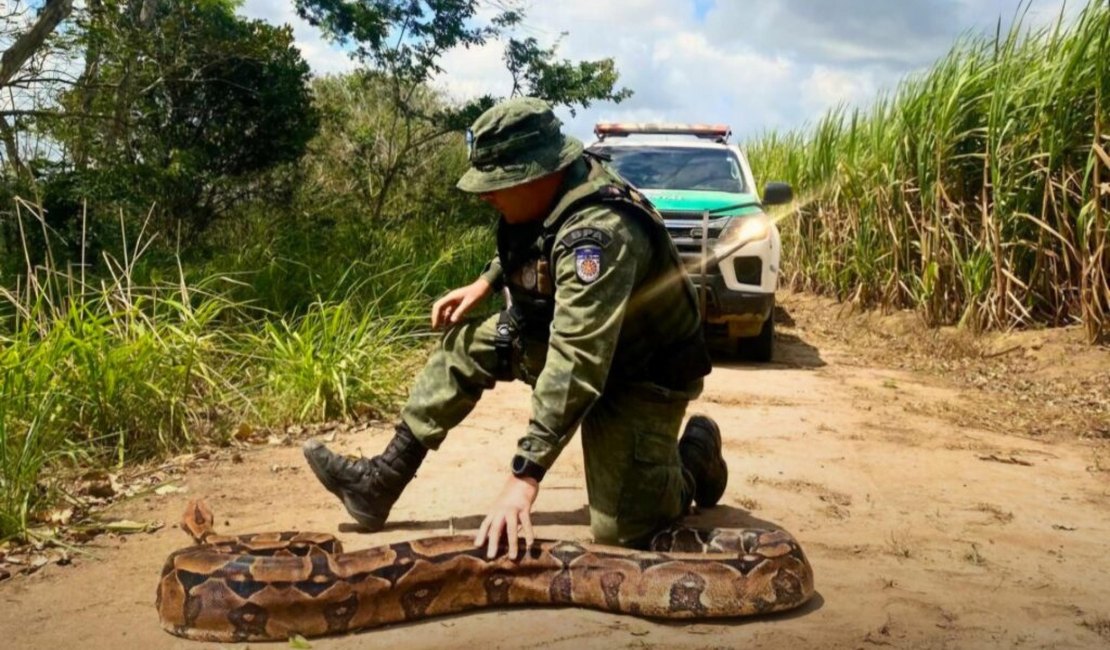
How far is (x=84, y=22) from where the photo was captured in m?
9.20

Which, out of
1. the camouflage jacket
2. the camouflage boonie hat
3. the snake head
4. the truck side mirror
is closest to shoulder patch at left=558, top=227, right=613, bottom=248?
the camouflage jacket

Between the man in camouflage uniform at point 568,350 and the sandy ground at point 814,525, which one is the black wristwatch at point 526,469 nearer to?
the man in camouflage uniform at point 568,350

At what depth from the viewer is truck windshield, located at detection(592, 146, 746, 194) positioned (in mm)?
9461

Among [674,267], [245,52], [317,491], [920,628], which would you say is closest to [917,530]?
[920,628]

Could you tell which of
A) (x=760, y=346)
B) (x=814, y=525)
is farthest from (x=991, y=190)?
(x=814, y=525)

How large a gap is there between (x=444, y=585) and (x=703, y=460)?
1523 mm

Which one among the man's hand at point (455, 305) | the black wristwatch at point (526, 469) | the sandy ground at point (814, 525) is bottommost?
the sandy ground at point (814, 525)

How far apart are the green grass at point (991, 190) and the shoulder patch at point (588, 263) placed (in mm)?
6351

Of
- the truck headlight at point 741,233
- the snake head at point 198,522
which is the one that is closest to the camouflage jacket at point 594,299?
the snake head at point 198,522

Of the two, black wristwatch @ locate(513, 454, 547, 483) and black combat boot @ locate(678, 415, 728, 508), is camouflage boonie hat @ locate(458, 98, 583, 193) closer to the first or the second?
black wristwatch @ locate(513, 454, 547, 483)

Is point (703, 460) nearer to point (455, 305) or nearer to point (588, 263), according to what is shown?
point (455, 305)

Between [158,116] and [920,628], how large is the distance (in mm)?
8861

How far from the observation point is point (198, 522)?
4.21 metres

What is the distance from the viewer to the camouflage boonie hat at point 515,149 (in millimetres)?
3812
